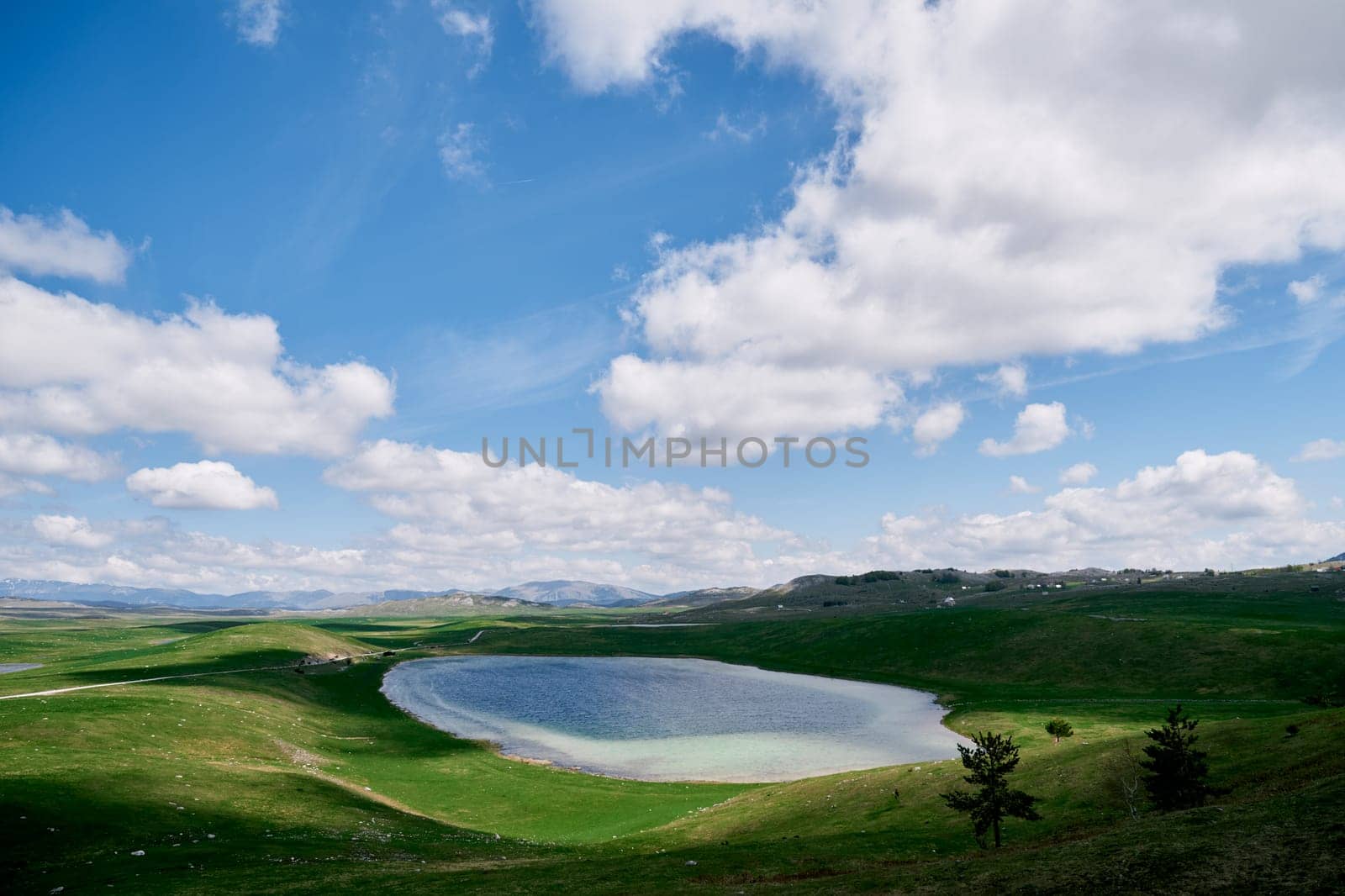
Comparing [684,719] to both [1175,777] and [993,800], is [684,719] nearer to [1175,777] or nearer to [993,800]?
[993,800]

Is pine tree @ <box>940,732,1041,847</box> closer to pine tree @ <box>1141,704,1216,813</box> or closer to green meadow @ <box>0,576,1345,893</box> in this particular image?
green meadow @ <box>0,576,1345,893</box>

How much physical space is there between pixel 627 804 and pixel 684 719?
50077 millimetres

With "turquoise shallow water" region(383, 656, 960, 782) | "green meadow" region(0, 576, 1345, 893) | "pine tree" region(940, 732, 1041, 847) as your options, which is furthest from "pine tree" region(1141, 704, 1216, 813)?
"turquoise shallow water" region(383, 656, 960, 782)

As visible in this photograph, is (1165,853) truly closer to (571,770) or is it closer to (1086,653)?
(571,770)

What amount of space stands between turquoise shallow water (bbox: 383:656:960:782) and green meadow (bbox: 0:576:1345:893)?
7738 mm

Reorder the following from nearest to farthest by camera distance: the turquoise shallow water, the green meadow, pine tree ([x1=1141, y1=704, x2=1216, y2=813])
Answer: the green meadow, pine tree ([x1=1141, y1=704, x2=1216, y2=813]), the turquoise shallow water

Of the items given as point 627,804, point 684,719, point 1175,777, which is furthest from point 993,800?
point 684,719

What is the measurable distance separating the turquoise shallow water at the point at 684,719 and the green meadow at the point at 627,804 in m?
7.74

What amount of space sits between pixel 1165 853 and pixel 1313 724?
3292 centimetres

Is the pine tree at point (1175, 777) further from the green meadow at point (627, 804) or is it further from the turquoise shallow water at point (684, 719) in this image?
the turquoise shallow water at point (684, 719)

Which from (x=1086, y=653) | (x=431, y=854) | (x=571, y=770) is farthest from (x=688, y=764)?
(x=1086, y=653)

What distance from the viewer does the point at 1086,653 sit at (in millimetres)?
123562

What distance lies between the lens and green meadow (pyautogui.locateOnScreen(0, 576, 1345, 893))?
2125 cm

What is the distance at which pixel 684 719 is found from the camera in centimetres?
10900
